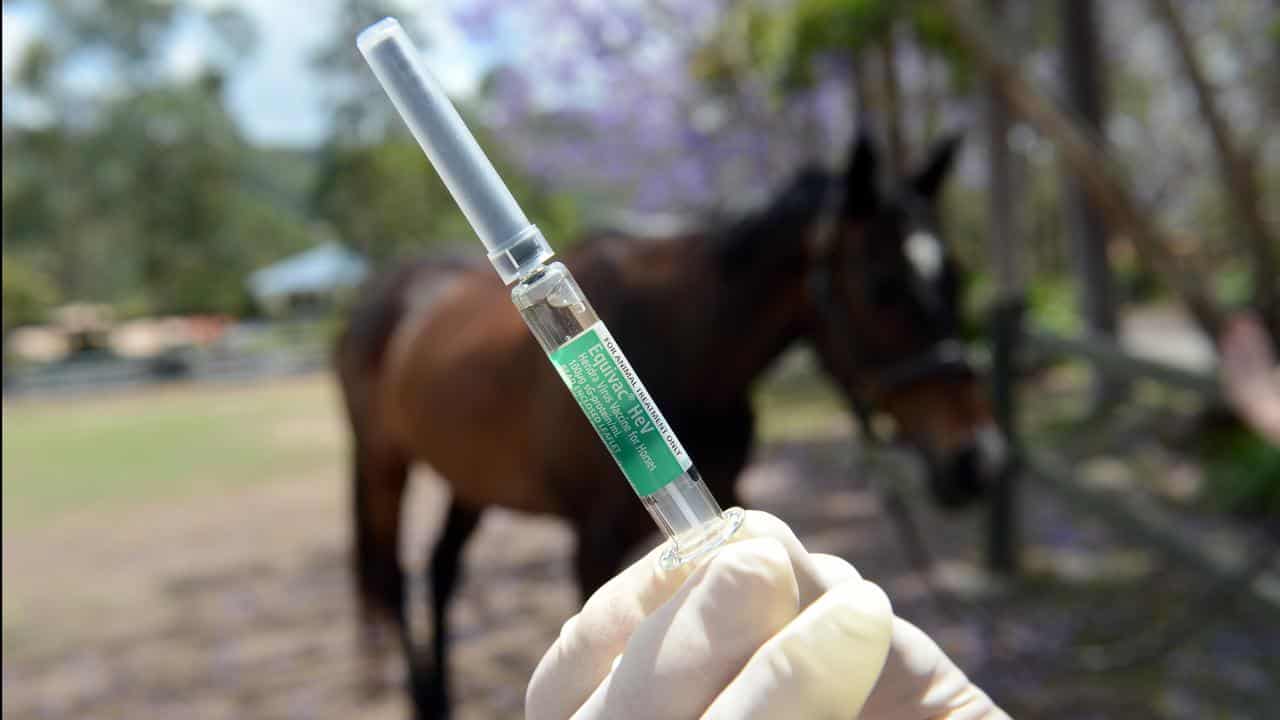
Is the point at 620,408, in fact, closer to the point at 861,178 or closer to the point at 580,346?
the point at 580,346

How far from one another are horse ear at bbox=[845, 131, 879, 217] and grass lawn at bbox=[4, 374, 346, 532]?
660cm

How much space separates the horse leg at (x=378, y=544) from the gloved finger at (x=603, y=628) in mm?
2737

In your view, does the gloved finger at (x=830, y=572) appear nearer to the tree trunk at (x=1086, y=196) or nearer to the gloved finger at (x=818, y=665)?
the gloved finger at (x=818, y=665)

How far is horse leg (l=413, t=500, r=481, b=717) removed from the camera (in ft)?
11.3

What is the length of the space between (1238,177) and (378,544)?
13.7ft

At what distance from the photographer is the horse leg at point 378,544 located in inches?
136

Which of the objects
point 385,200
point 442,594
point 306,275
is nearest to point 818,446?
point 442,594

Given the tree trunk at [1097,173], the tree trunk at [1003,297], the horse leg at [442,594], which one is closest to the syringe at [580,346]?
the tree trunk at [1003,297]

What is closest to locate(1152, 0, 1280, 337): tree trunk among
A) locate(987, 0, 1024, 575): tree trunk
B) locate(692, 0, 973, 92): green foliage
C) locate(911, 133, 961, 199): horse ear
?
locate(987, 0, 1024, 575): tree trunk

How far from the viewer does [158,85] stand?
25.9 metres

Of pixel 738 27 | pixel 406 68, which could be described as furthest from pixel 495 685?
pixel 738 27

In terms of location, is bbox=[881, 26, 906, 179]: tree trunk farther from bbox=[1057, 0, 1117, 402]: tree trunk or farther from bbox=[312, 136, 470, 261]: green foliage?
bbox=[312, 136, 470, 261]: green foliage

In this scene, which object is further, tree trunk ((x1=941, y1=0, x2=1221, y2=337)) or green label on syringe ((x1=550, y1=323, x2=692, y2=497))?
tree trunk ((x1=941, y1=0, x2=1221, y2=337))

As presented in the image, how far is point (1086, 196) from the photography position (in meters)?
8.55
